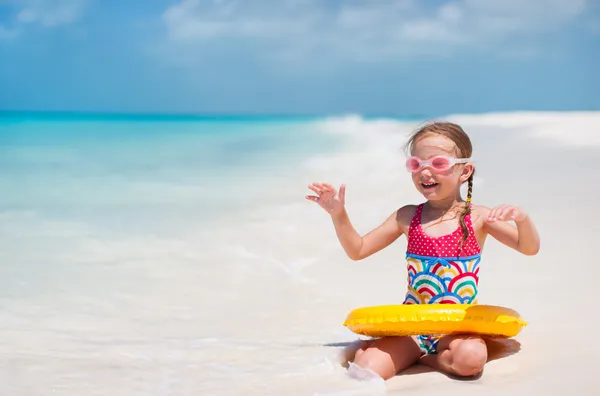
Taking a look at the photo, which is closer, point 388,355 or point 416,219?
point 388,355

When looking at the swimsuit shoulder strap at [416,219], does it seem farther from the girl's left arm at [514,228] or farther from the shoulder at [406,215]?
the girl's left arm at [514,228]

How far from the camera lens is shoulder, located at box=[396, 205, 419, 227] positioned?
327 cm

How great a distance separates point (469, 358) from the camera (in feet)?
9.37

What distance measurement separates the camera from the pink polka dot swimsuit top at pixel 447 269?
3098 millimetres

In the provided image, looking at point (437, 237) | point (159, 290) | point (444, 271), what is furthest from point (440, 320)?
point (159, 290)

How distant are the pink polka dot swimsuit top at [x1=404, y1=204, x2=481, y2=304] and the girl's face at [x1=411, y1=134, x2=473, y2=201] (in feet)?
0.46

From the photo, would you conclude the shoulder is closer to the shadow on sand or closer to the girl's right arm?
the girl's right arm

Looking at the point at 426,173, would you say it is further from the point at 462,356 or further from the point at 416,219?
the point at 462,356

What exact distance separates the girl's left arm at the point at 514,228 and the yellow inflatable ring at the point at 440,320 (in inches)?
9.9

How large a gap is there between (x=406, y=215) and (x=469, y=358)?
0.67 meters

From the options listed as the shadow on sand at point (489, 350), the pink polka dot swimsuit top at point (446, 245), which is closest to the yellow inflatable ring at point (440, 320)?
the shadow on sand at point (489, 350)

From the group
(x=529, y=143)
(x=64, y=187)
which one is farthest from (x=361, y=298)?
(x=529, y=143)

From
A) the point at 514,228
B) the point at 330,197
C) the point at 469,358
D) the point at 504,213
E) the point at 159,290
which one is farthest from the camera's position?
the point at 159,290

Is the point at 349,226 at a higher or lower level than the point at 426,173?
lower
